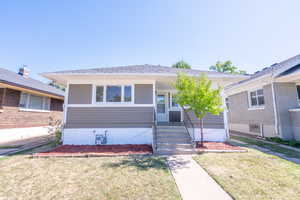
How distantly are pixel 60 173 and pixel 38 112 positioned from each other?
9.88 meters

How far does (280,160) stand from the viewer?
464cm

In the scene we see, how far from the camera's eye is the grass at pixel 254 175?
2.68 metres

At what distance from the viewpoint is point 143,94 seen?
24.1 feet

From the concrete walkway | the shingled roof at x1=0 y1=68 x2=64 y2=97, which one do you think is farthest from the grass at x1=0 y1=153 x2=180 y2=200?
the shingled roof at x1=0 y1=68 x2=64 y2=97

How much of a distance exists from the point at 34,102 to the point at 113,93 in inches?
321

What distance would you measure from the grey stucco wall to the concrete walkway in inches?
308

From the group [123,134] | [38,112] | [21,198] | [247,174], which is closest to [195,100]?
[247,174]

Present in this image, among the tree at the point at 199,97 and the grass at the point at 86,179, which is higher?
the tree at the point at 199,97

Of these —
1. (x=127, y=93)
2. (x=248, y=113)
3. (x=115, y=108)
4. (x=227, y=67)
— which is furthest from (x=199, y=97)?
(x=227, y=67)

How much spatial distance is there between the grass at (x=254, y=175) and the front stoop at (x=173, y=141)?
0.81m

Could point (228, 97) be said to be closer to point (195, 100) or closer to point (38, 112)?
point (195, 100)

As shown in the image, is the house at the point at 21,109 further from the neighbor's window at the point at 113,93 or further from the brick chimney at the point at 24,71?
the neighbor's window at the point at 113,93

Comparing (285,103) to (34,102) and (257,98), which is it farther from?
(34,102)

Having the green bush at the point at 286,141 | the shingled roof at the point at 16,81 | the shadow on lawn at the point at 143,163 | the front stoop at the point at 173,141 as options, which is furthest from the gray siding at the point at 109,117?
the green bush at the point at 286,141
